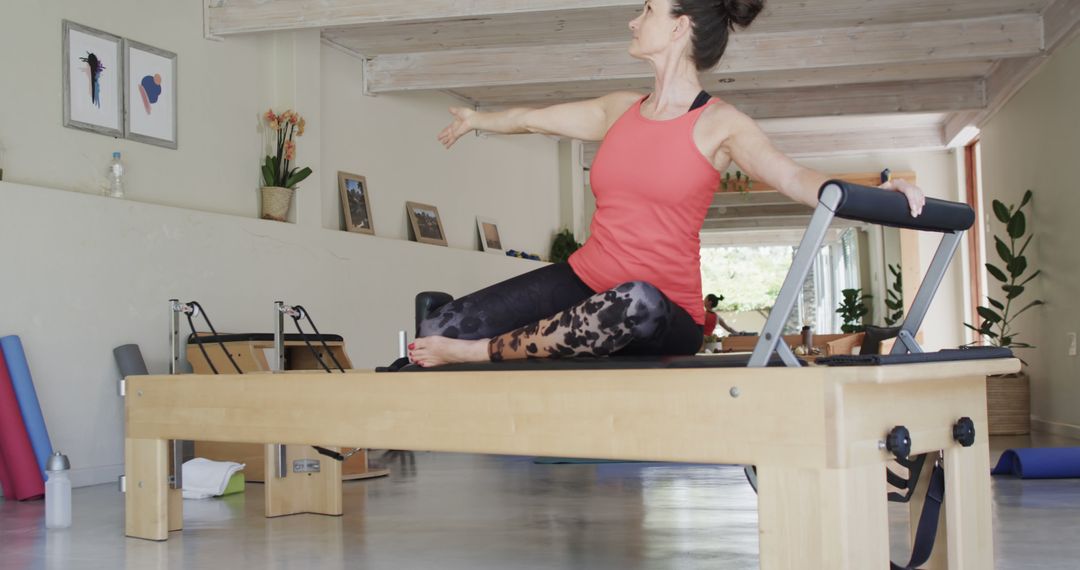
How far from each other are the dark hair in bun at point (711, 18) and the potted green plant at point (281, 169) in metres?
3.94

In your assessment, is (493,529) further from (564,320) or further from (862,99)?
(862,99)

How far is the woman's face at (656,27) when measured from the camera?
2.15 metres

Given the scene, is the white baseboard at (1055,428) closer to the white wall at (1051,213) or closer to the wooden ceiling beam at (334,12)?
the white wall at (1051,213)

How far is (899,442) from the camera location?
167cm

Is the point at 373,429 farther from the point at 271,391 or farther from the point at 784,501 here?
the point at 784,501

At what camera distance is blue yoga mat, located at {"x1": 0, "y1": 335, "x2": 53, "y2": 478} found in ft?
13.1

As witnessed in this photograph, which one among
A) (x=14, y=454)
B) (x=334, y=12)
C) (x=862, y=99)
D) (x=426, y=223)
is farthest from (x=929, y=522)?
(x=862, y=99)

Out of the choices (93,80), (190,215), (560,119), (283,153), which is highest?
(93,80)

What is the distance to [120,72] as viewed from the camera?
4805mm

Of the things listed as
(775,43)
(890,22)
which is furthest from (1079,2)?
(775,43)

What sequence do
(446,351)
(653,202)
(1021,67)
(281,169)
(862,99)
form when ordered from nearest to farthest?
(653,202) → (446,351) → (281,169) → (1021,67) → (862,99)

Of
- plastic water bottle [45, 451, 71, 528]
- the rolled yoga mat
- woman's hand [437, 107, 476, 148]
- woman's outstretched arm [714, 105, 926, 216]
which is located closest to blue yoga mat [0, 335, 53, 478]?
the rolled yoga mat

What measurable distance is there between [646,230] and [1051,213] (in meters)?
5.16

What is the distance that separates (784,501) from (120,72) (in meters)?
4.12
